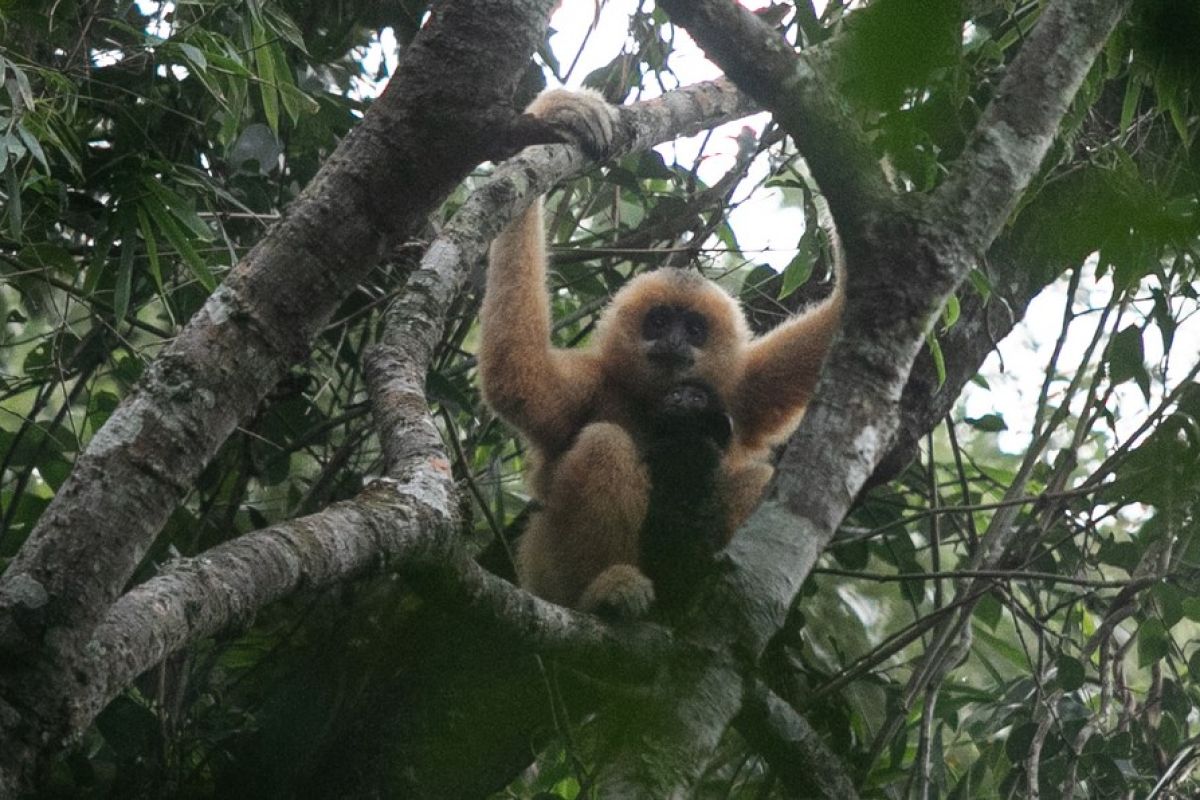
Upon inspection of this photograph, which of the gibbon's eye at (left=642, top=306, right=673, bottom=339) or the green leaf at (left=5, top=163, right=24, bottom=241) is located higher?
the gibbon's eye at (left=642, top=306, right=673, bottom=339)

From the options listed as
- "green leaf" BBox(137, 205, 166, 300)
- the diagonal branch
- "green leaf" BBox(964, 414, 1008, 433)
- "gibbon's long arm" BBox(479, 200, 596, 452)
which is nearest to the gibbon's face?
"gibbon's long arm" BBox(479, 200, 596, 452)

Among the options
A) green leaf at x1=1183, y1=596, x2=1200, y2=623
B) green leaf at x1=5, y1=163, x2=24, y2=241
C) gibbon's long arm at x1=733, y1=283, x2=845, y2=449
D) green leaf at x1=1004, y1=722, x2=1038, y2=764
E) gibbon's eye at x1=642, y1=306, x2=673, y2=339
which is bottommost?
green leaf at x1=1004, y1=722, x2=1038, y2=764

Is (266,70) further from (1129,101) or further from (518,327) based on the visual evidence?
(1129,101)

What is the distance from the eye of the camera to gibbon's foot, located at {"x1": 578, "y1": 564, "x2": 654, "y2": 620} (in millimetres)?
4500

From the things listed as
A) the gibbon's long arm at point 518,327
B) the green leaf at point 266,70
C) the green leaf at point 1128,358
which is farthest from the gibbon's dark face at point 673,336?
the green leaf at point 266,70

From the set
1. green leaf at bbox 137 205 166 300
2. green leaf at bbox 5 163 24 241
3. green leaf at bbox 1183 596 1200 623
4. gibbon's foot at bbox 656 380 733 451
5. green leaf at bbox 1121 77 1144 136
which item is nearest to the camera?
green leaf at bbox 5 163 24 241

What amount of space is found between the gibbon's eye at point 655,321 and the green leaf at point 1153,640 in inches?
96.0

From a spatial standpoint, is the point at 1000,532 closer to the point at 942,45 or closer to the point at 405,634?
the point at 405,634

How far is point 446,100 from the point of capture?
336 centimetres

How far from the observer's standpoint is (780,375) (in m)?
5.84

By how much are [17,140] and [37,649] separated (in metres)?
2.10

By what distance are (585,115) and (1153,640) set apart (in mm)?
3013

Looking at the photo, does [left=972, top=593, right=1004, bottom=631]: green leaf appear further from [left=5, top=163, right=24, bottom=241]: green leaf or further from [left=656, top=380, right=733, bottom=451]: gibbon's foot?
[left=5, top=163, right=24, bottom=241]: green leaf

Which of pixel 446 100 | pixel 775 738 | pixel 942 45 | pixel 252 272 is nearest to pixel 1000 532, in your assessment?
pixel 775 738
